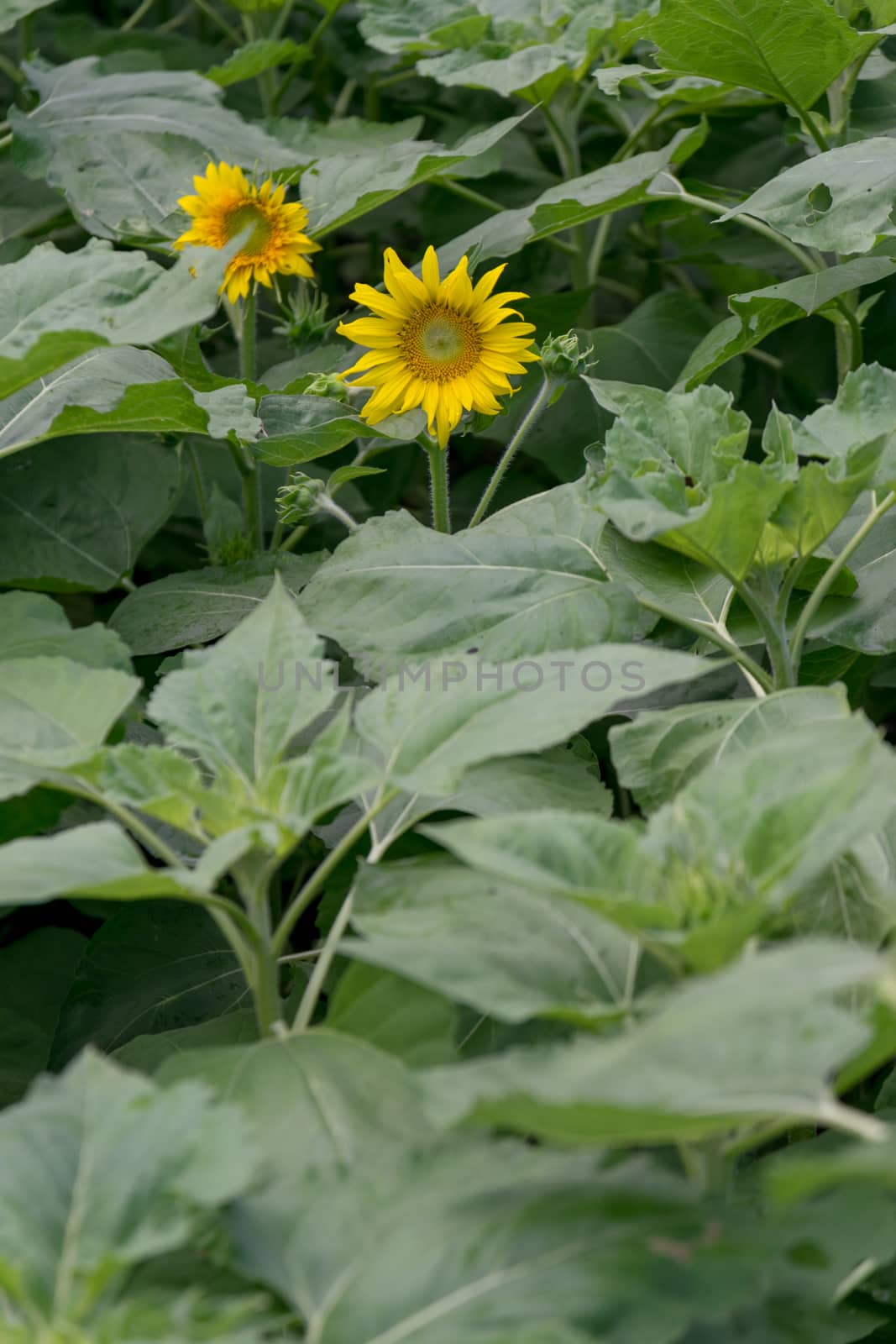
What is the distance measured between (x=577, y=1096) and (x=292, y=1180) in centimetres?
16

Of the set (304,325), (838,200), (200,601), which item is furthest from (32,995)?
(838,200)

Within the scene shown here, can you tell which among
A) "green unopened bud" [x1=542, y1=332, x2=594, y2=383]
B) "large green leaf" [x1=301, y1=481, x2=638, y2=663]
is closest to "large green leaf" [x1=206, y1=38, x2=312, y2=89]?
"green unopened bud" [x1=542, y1=332, x2=594, y2=383]

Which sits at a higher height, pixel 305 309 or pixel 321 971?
pixel 305 309

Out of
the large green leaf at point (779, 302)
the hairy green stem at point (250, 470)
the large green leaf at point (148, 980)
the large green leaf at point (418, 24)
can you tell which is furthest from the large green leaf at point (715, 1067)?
the large green leaf at point (418, 24)

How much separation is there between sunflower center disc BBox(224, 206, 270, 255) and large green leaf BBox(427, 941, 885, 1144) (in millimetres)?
763

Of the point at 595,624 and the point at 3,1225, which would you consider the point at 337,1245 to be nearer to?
the point at 3,1225

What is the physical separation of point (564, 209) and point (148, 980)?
65cm

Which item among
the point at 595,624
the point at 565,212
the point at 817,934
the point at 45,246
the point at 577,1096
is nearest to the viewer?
the point at 577,1096

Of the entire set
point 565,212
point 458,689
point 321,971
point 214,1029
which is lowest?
point 214,1029

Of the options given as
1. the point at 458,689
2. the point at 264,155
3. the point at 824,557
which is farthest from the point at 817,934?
the point at 264,155

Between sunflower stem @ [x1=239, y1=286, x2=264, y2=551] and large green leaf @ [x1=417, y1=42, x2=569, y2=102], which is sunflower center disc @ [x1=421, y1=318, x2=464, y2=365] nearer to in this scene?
sunflower stem @ [x1=239, y1=286, x2=264, y2=551]

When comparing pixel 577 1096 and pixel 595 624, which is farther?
pixel 595 624

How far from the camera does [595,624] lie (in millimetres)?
772

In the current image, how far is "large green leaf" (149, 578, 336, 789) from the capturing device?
64 centimetres
